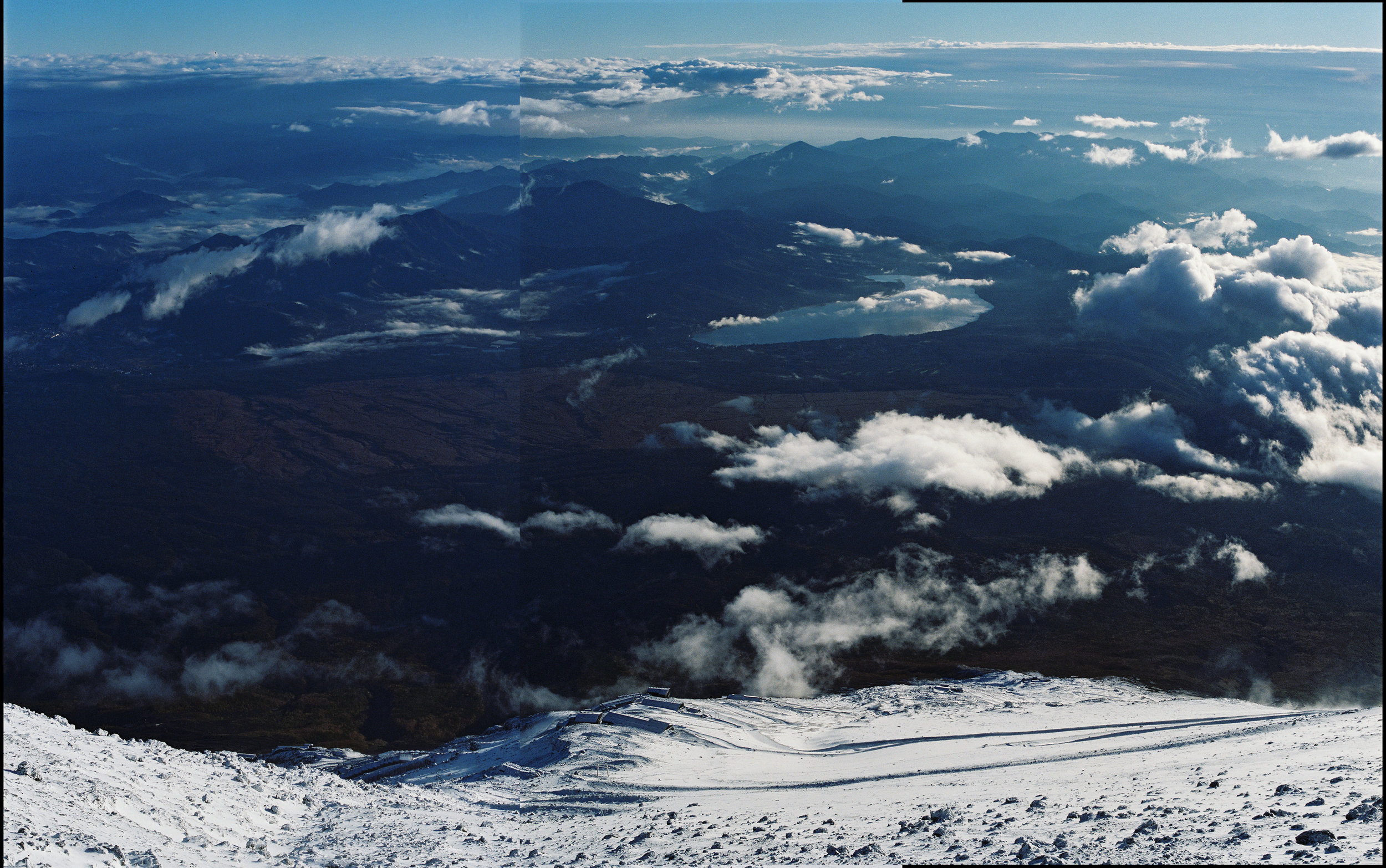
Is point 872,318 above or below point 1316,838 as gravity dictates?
below

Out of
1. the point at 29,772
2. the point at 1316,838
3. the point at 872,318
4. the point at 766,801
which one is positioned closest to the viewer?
the point at 1316,838

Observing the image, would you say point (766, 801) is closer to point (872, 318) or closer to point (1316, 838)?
point (1316, 838)

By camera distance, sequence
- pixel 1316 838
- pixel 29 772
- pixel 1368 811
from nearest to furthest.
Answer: pixel 1316 838, pixel 1368 811, pixel 29 772

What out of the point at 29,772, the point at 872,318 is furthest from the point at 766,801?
the point at 872,318

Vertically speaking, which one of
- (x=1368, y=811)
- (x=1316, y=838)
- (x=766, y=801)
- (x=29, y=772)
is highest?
(x=1316, y=838)

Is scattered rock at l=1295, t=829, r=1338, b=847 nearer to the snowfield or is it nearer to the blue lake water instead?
the snowfield

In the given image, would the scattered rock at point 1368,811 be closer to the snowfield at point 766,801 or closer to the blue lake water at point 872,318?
the snowfield at point 766,801

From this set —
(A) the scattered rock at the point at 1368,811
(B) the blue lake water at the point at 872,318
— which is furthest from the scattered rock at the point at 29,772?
(B) the blue lake water at the point at 872,318
